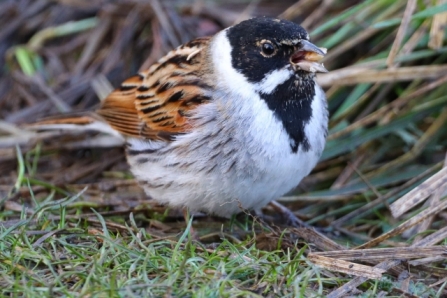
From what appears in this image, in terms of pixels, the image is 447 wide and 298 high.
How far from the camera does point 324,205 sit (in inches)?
185

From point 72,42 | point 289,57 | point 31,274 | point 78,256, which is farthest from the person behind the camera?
point 72,42

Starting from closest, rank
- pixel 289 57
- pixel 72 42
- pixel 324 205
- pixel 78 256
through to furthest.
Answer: pixel 78 256, pixel 289 57, pixel 324 205, pixel 72 42

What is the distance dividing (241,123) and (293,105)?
0.98 feet

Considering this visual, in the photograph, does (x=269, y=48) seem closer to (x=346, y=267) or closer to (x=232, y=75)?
(x=232, y=75)

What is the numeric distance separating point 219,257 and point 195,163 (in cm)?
68

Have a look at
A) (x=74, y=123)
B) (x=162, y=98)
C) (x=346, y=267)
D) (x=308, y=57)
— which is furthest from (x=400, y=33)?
(x=74, y=123)

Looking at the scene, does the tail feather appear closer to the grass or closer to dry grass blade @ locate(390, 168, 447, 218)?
the grass

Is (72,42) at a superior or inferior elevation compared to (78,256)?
superior

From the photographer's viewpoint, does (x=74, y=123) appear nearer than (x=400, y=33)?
No

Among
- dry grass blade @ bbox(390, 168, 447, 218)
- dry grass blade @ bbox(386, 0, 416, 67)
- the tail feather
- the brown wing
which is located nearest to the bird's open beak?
the brown wing

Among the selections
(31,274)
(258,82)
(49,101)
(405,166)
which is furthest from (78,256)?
(49,101)

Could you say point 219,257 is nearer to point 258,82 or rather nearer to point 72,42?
point 258,82

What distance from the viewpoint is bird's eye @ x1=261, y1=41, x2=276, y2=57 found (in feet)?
12.5

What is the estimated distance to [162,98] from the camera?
→ 4.31 metres
